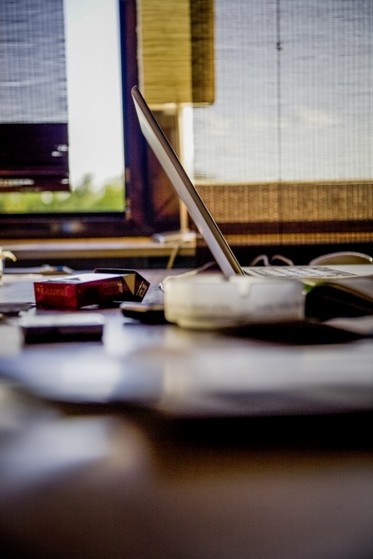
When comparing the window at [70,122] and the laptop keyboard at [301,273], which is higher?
the window at [70,122]

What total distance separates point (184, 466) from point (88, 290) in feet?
2.03

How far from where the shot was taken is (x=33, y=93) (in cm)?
296

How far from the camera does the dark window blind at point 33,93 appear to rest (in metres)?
2.94

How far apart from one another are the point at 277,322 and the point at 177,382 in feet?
0.59

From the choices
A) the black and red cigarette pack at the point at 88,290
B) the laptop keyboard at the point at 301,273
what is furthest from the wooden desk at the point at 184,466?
the laptop keyboard at the point at 301,273

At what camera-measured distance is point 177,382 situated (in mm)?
576

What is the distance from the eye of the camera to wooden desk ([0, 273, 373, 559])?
0.40 meters

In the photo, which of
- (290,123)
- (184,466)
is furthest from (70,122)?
(184,466)

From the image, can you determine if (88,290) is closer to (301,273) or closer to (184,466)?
(301,273)

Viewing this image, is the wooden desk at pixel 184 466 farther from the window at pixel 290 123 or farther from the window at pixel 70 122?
the window at pixel 70 122

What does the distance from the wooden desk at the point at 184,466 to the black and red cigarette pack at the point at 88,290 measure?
412 mm

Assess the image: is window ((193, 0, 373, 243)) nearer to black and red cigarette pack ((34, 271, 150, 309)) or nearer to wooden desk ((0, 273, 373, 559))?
black and red cigarette pack ((34, 271, 150, 309))

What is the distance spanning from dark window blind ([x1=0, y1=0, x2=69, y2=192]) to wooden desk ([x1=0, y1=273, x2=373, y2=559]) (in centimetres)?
246

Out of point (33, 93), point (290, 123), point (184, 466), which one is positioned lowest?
point (184, 466)
